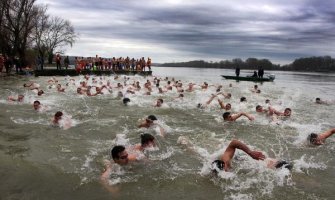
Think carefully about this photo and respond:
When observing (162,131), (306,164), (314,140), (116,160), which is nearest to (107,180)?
(116,160)

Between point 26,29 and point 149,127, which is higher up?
point 26,29

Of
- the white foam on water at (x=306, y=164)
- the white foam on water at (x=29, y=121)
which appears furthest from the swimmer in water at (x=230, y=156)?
the white foam on water at (x=29, y=121)

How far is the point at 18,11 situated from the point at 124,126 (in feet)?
90.5

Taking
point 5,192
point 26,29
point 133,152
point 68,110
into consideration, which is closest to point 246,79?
point 26,29

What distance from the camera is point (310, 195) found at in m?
6.89

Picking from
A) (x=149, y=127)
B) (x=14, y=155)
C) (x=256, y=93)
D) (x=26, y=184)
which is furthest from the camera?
(x=256, y=93)

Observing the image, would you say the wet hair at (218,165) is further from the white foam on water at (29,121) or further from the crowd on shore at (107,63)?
the crowd on shore at (107,63)

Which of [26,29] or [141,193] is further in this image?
[26,29]

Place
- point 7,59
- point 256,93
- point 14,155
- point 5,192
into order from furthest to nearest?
point 7,59 < point 256,93 < point 14,155 < point 5,192

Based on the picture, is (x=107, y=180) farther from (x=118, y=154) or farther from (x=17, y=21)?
(x=17, y=21)

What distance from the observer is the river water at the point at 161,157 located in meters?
6.93

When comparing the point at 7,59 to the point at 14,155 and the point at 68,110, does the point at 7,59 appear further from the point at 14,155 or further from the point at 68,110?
the point at 14,155

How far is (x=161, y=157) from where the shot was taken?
9047mm

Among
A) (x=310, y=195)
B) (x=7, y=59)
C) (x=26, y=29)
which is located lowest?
(x=310, y=195)
